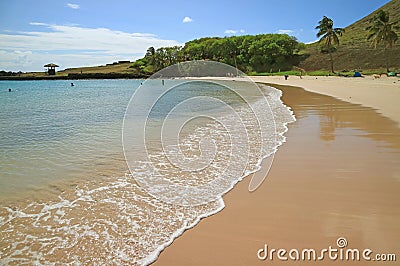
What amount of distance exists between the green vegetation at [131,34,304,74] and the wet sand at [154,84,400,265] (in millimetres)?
78701

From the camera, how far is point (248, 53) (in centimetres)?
9062

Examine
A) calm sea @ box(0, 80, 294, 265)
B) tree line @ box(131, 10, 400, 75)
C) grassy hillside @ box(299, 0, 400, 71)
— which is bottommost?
calm sea @ box(0, 80, 294, 265)

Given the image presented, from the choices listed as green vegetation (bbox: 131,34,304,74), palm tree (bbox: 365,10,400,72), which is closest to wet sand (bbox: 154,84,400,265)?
palm tree (bbox: 365,10,400,72)

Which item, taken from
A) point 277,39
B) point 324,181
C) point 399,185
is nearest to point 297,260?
point 324,181

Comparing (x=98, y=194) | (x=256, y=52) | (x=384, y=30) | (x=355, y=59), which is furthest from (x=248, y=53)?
(x=98, y=194)

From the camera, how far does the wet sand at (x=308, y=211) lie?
3.46m

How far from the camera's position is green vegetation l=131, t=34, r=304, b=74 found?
8306 cm

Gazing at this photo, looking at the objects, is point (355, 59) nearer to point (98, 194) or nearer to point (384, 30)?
point (384, 30)

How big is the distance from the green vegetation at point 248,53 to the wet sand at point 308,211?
78.7 m

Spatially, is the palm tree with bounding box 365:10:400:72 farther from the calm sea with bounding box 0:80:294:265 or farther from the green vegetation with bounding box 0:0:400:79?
the calm sea with bounding box 0:80:294:265

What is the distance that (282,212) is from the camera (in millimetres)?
4285

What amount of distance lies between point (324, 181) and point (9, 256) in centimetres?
505

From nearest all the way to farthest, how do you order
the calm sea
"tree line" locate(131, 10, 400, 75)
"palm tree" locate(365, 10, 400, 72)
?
the calm sea < "palm tree" locate(365, 10, 400, 72) < "tree line" locate(131, 10, 400, 75)

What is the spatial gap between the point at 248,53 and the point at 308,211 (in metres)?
91.2
